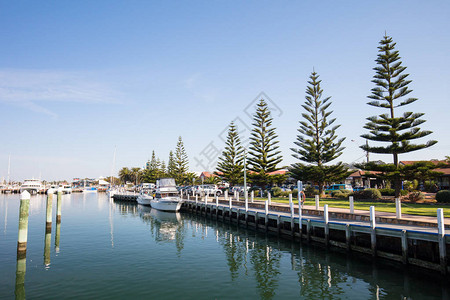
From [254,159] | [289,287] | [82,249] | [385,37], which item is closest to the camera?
[289,287]

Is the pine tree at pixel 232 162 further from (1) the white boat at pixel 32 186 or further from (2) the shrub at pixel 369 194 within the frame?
(1) the white boat at pixel 32 186

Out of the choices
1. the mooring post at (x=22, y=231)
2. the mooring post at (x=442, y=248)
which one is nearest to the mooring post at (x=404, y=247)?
the mooring post at (x=442, y=248)

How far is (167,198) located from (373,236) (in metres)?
30.3

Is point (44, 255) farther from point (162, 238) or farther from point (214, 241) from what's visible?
point (214, 241)

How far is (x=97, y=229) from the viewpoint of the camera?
26.6m

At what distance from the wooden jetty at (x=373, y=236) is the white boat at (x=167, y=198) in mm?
17881

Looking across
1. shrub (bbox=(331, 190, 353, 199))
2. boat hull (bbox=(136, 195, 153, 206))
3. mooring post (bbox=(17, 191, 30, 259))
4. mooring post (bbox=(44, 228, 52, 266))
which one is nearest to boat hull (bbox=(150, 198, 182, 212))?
boat hull (bbox=(136, 195, 153, 206))

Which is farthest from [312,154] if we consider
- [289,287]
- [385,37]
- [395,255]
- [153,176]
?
[153,176]

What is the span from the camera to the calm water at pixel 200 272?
10977 millimetres

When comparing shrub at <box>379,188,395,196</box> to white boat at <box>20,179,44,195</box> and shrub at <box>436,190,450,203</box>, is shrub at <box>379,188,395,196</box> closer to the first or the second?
shrub at <box>436,190,450,203</box>

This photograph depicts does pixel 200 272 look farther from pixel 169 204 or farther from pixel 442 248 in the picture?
pixel 169 204

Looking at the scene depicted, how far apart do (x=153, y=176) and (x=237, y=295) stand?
→ 277ft

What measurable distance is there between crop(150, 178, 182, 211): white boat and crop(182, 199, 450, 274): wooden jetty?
58.7 feet

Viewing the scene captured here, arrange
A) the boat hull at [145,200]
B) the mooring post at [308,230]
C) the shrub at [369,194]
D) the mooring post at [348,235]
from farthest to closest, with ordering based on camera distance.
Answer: the boat hull at [145,200]
the shrub at [369,194]
the mooring post at [308,230]
the mooring post at [348,235]
